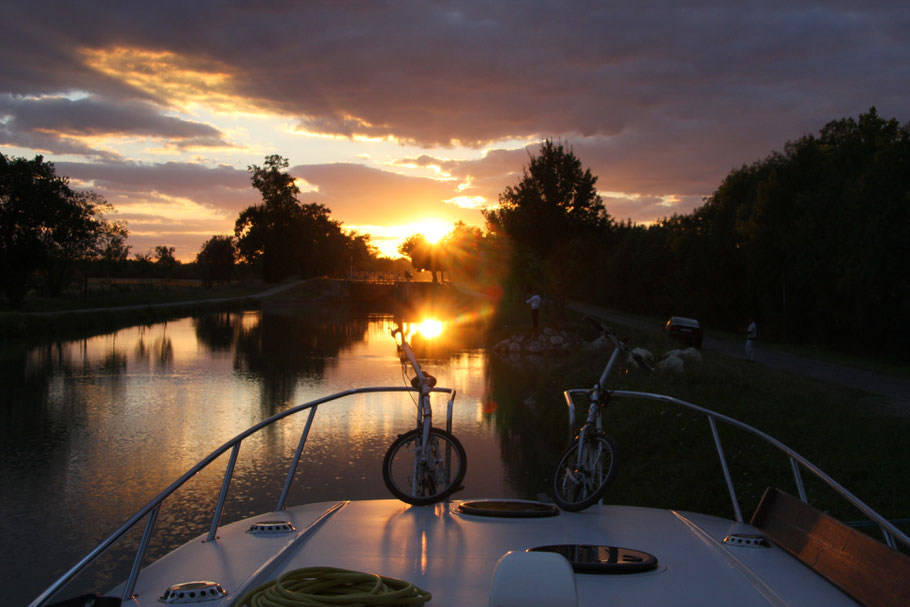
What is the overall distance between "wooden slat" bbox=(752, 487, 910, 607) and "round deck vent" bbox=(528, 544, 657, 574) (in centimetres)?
84

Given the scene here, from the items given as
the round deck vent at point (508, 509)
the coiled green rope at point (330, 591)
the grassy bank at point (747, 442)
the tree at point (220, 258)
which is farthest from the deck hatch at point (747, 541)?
the tree at point (220, 258)

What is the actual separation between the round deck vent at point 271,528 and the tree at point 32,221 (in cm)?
4508

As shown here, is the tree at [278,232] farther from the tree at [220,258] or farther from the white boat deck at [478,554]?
the white boat deck at [478,554]

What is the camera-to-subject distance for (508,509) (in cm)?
502

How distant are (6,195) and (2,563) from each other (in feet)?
143

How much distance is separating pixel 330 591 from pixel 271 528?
173 cm

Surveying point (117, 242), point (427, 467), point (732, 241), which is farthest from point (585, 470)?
point (117, 242)

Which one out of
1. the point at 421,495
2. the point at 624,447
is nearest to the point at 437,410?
the point at 624,447

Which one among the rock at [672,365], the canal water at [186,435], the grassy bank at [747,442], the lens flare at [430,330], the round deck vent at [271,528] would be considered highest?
the round deck vent at [271,528]

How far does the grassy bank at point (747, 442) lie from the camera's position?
30.9ft

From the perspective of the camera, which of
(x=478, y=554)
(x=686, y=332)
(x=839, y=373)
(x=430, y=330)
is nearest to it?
(x=478, y=554)

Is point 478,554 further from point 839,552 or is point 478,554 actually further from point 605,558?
point 839,552

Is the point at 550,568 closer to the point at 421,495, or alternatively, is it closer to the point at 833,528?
the point at 833,528

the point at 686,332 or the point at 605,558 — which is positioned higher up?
the point at 605,558
